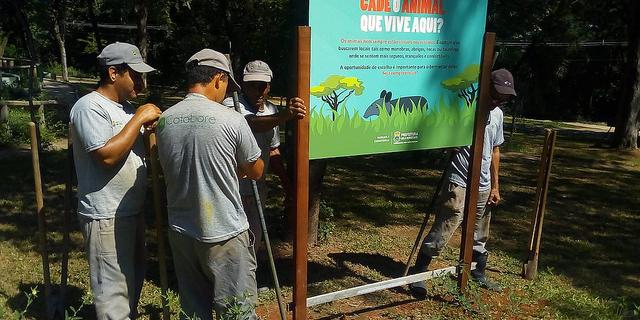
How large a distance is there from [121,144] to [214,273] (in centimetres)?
78

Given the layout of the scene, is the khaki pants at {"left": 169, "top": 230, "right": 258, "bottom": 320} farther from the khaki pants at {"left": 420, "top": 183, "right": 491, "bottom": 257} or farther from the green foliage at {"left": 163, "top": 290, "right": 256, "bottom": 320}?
the khaki pants at {"left": 420, "top": 183, "right": 491, "bottom": 257}

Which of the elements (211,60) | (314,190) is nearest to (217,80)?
(211,60)

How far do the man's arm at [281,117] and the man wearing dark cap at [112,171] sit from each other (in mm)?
739

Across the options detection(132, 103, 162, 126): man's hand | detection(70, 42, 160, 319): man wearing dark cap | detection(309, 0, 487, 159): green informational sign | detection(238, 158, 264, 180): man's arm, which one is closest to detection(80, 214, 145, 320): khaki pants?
detection(70, 42, 160, 319): man wearing dark cap

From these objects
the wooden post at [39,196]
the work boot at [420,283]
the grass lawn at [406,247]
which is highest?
the wooden post at [39,196]

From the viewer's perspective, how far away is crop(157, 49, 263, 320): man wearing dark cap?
104 inches

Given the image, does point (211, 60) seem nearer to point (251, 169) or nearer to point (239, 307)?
point (251, 169)

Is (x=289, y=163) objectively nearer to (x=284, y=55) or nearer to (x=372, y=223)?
(x=372, y=223)

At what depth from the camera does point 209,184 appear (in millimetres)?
2703

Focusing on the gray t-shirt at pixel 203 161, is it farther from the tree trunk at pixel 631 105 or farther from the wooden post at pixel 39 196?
the tree trunk at pixel 631 105

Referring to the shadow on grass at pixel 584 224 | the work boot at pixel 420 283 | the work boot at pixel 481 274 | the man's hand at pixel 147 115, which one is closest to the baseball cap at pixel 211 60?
the man's hand at pixel 147 115

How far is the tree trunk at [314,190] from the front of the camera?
18.4 feet

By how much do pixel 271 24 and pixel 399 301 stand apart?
9.44 meters

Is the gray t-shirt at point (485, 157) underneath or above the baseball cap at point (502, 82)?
underneath
